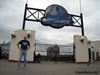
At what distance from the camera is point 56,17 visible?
10398mm

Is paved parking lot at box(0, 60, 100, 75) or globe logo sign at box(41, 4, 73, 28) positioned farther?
globe logo sign at box(41, 4, 73, 28)

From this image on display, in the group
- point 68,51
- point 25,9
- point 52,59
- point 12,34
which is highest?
point 25,9

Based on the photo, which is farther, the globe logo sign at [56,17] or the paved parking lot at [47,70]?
the globe logo sign at [56,17]

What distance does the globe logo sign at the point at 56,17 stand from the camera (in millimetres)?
10039

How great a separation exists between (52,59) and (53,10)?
5.25 m

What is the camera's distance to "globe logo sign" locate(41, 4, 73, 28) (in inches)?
395

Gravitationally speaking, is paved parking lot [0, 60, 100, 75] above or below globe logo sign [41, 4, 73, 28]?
below

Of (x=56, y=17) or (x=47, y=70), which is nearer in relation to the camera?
(x=47, y=70)

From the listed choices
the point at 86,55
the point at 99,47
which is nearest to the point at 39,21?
the point at 86,55

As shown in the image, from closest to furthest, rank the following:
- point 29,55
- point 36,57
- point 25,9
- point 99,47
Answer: point 29,55 → point 36,57 → point 25,9 → point 99,47

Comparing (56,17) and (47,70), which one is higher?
(56,17)

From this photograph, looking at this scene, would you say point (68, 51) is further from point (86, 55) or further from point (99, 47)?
point (99, 47)

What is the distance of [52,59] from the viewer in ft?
39.1

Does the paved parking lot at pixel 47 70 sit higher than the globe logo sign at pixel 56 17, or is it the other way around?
the globe logo sign at pixel 56 17
